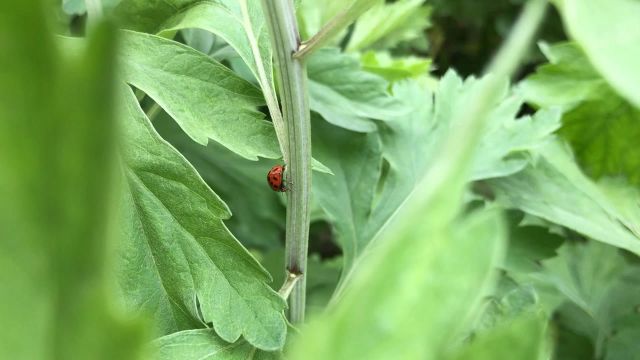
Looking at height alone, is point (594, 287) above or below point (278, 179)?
below

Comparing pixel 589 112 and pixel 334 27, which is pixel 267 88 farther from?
pixel 589 112

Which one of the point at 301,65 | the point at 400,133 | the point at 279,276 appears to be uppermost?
the point at 301,65

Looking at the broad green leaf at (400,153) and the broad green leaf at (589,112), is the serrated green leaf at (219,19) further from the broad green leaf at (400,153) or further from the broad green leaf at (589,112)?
the broad green leaf at (589,112)

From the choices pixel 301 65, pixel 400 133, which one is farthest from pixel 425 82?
pixel 301 65

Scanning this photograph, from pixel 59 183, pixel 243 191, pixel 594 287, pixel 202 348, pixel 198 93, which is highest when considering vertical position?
pixel 59 183

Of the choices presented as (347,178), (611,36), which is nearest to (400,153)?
(347,178)

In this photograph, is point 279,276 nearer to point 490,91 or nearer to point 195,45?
point 195,45

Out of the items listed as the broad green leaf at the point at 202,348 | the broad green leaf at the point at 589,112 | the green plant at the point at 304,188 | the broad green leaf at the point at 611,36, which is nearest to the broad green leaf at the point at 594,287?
the green plant at the point at 304,188
